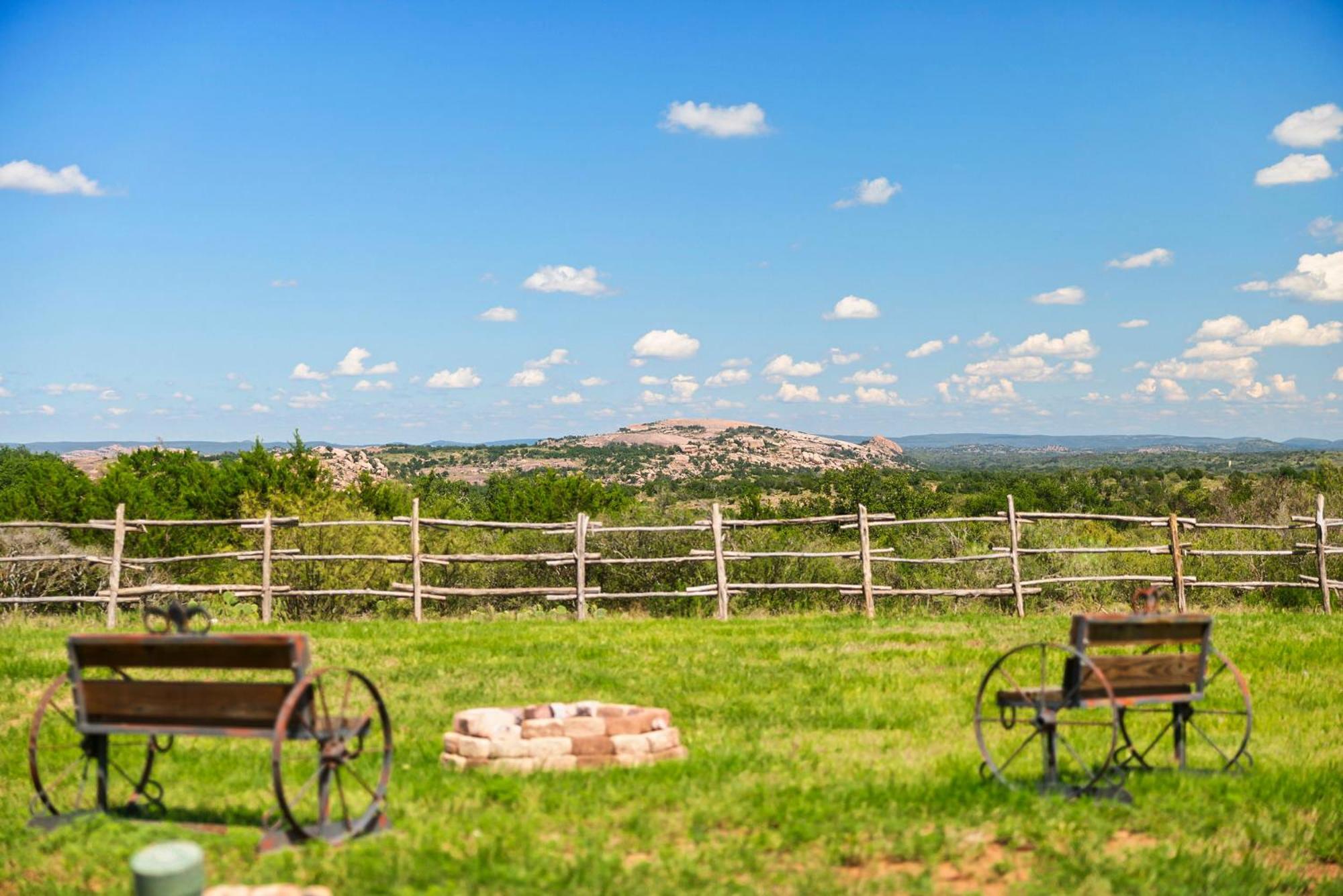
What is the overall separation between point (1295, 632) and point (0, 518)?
28107 millimetres

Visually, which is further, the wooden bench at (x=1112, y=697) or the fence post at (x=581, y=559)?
the fence post at (x=581, y=559)

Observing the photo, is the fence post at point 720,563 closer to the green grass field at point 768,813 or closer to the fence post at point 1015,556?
the fence post at point 1015,556

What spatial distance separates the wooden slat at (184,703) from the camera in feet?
18.0

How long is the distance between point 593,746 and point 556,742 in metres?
0.21

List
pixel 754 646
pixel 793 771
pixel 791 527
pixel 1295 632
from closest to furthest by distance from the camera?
pixel 793 771 < pixel 754 646 < pixel 1295 632 < pixel 791 527

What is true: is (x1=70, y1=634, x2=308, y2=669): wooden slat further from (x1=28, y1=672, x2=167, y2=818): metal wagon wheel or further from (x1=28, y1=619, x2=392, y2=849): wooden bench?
(x1=28, y1=672, x2=167, y2=818): metal wagon wheel

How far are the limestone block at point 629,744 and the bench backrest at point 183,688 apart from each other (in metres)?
1.91

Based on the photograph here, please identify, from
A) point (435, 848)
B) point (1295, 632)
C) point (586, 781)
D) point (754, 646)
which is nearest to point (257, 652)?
point (435, 848)

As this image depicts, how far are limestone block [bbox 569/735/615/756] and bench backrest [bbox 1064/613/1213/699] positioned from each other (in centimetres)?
250

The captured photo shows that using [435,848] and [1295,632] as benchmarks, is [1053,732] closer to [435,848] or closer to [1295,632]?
[435,848]

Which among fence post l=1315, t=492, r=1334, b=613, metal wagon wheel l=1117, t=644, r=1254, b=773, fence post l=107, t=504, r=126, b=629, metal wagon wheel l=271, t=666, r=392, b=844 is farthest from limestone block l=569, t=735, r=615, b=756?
fence post l=1315, t=492, r=1334, b=613

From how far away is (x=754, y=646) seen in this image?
11.6m

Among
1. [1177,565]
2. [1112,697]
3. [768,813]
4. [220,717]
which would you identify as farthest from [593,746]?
[1177,565]

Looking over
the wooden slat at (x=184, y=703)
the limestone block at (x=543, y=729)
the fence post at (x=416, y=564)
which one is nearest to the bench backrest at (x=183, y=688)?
the wooden slat at (x=184, y=703)
